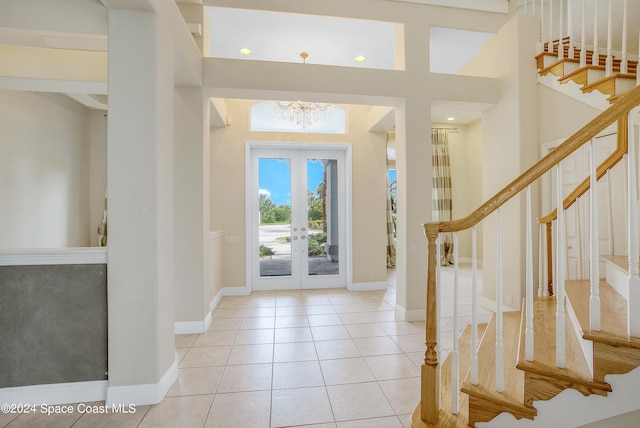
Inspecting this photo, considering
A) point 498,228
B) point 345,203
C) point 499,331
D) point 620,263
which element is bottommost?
point 499,331

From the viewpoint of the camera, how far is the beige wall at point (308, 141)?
5191 mm

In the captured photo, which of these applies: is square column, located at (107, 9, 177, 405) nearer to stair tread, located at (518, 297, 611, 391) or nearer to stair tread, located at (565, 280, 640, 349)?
stair tread, located at (518, 297, 611, 391)

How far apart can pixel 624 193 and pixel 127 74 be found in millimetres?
4630

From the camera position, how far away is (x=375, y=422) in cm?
198

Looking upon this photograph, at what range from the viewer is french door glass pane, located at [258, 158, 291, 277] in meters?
5.41

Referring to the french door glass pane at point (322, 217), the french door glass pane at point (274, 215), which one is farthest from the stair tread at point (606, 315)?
the french door glass pane at point (274, 215)

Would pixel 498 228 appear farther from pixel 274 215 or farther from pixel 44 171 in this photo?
pixel 44 171

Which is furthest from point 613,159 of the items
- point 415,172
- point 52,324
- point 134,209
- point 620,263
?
point 52,324

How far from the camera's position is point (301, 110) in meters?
4.73

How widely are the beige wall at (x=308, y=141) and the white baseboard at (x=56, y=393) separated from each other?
2940 millimetres

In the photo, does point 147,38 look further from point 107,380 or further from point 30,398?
point 30,398

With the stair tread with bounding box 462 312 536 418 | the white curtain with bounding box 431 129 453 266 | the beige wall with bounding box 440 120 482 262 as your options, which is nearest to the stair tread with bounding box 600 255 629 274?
the stair tread with bounding box 462 312 536 418

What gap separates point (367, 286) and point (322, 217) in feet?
4.89

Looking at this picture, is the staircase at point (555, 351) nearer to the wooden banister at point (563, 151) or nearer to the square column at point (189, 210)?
the wooden banister at point (563, 151)
